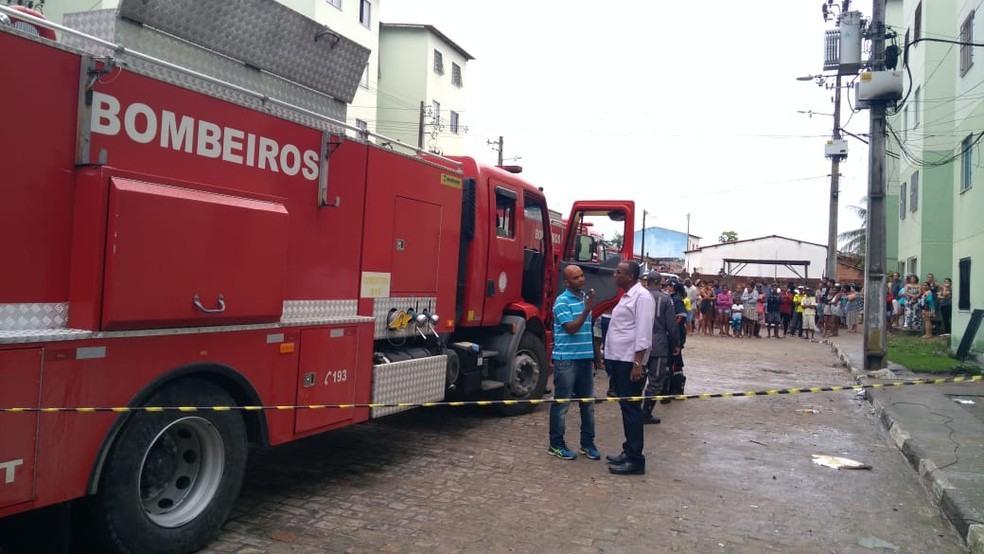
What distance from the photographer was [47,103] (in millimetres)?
3332

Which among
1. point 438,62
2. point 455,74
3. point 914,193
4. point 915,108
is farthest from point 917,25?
point 455,74

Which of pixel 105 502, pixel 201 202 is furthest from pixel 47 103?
pixel 105 502

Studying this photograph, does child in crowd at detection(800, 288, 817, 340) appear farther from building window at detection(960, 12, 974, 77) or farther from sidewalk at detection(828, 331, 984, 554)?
sidewalk at detection(828, 331, 984, 554)

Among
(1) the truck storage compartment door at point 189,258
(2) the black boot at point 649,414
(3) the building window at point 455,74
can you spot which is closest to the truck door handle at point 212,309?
(1) the truck storage compartment door at point 189,258

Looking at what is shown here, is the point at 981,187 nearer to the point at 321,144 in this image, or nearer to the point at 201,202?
the point at 321,144

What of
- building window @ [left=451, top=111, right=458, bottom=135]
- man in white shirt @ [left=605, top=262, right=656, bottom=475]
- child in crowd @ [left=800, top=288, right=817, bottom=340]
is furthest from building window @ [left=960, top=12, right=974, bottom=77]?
building window @ [left=451, top=111, right=458, bottom=135]

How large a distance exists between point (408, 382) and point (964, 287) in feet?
46.3

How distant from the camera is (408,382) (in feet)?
19.4

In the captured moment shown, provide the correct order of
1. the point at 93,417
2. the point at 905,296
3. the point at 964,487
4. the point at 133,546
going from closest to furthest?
the point at 93,417, the point at 133,546, the point at 964,487, the point at 905,296

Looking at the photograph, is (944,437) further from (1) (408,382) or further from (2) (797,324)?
(2) (797,324)

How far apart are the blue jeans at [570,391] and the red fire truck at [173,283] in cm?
128

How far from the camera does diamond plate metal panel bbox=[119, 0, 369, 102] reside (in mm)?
4156

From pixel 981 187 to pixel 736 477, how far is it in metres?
11.7

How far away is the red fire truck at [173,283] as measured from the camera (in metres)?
3.27
